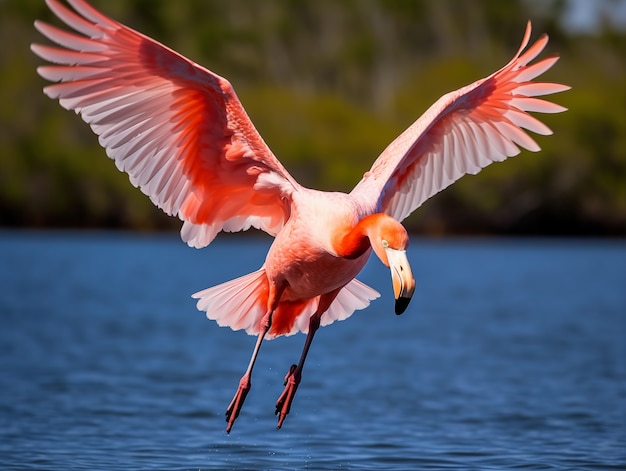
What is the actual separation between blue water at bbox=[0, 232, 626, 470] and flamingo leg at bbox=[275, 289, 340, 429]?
0.70 m

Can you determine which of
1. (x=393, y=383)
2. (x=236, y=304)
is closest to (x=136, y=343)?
(x=393, y=383)

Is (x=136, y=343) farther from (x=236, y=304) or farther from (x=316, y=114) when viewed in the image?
(x=316, y=114)

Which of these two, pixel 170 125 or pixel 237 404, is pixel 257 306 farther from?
pixel 170 125

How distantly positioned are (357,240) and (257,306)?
2141 millimetres

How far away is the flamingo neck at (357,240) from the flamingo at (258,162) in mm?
11

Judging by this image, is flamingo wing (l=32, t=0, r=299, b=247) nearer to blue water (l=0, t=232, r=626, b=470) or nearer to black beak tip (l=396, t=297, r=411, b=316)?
black beak tip (l=396, t=297, r=411, b=316)

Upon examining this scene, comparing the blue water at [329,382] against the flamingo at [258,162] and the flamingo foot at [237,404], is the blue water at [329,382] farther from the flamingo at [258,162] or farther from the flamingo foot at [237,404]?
the flamingo at [258,162]

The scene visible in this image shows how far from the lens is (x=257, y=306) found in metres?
10.9

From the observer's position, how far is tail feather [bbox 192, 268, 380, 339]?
Result: 10.9 m

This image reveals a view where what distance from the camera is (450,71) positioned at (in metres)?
71.6

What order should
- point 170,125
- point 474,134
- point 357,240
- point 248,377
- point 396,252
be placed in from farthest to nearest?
point 474,134, point 248,377, point 170,125, point 357,240, point 396,252

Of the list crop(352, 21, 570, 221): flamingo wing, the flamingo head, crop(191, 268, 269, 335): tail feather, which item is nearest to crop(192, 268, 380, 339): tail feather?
crop(191, 268, 269, 335): tail feather

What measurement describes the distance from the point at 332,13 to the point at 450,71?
20.7 meters

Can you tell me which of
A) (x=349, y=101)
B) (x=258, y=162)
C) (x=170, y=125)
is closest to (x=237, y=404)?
(x=258, y=162)
